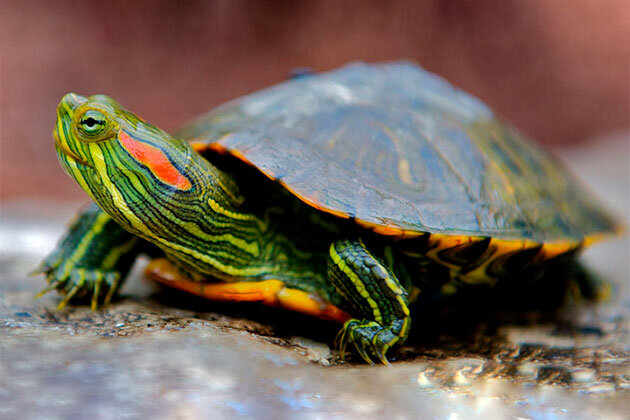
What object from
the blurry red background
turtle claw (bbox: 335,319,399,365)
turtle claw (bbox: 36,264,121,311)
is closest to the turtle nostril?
turtle claw (bbox: 36,264,121,311)

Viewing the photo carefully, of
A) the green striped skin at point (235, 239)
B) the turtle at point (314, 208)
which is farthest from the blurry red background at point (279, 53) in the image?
the green striped skin at point (235, 239)

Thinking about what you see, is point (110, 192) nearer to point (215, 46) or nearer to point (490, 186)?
point (490, 186)

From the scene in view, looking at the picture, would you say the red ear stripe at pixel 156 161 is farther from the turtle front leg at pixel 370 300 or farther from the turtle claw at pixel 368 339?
the turtle claw at pixel 368 339

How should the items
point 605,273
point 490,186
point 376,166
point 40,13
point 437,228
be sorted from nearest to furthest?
point 437,228, point 376,166, point 490,186, point 605,273, point 40,13

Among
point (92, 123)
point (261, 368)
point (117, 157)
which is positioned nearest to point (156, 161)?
point (117, 157)

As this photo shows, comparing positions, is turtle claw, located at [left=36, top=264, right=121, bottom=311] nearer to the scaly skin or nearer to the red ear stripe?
the scaly skin

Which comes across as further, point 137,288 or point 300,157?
point 137,288

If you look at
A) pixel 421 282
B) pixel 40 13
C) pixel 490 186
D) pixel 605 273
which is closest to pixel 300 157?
pixel 421 282

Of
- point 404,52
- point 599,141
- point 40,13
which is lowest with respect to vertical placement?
point 40,13
